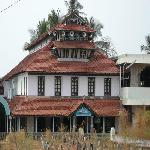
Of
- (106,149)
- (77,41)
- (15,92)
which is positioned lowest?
(106,149)

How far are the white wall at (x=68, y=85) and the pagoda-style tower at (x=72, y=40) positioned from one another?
185cm

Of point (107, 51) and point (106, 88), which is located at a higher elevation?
point (107, 51)

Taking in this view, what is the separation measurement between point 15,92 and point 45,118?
23.4 ft

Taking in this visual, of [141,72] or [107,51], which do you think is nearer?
[141,72]

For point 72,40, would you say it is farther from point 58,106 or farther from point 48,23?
point 48,23

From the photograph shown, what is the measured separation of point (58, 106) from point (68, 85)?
2.27 metres

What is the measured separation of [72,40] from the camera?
42.4 m

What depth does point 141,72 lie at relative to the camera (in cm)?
4194

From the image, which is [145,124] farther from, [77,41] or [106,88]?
[77,41]

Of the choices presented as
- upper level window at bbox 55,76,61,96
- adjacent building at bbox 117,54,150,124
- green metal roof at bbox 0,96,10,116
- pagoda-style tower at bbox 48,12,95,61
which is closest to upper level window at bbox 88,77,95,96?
pagoda-style tower at bbox 48,12,95,61

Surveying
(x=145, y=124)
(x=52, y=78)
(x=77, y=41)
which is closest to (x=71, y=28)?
(x=77, y=41)

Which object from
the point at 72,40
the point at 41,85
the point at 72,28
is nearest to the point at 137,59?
the point at 72,40

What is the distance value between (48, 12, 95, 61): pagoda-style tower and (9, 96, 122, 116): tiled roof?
360 centimetres

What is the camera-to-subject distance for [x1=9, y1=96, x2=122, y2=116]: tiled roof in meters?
38.5
